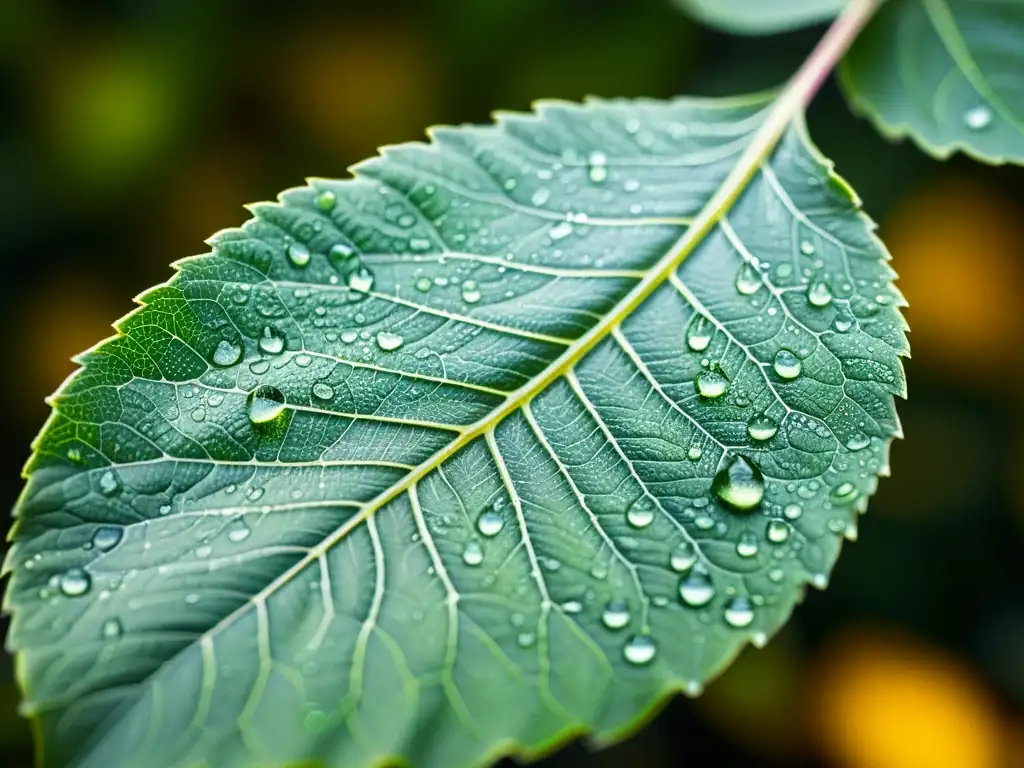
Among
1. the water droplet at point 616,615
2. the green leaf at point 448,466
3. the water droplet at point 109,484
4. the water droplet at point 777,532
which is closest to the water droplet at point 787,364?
the green leaf at point 448,466

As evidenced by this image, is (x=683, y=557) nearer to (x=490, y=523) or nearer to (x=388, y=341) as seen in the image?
(x=490, y=523)

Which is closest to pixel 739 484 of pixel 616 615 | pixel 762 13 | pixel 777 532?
pixel 777 532

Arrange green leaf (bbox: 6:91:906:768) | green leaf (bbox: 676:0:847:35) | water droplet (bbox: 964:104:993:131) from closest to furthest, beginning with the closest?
green leaf (bbox: 6:91:906:768) → water droplet (bbox: 964:104:993:131) → green leaf (bbox: 676:0:847:35)

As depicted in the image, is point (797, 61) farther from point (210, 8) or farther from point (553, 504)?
point (553, 504)

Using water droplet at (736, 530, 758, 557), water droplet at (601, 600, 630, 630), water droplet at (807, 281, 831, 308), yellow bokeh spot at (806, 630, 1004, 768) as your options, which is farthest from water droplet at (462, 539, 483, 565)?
yellow bokeh spot at (806, 630, 1004, 768)

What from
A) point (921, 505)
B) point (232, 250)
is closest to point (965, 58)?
point (232, 250)

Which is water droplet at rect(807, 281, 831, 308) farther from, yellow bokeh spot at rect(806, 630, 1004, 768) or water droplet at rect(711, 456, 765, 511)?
yellow bokeh spot at rect(806, 630, 1004, 768)
